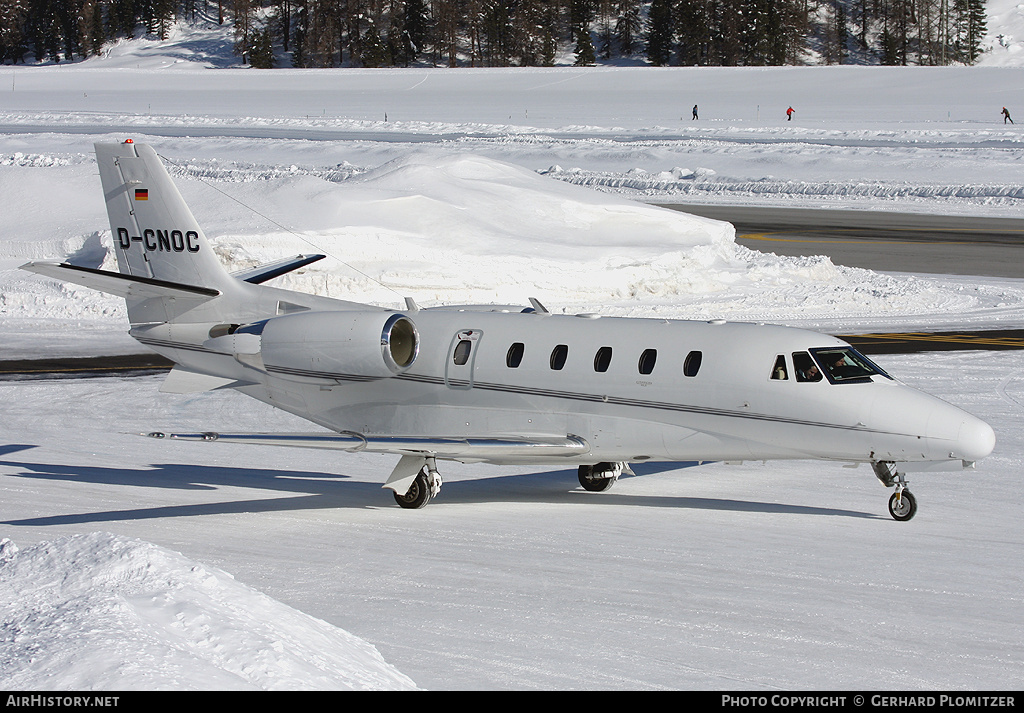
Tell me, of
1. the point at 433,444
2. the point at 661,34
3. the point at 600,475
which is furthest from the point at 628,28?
the point at 433,444

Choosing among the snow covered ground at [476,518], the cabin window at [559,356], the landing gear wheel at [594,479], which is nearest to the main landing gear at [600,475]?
the landing gear wheel at [594,479]

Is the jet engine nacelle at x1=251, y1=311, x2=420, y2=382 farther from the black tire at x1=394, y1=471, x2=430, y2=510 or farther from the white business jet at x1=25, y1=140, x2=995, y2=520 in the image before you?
the black tire at x1=394, y1=471, x2=430, y2=510

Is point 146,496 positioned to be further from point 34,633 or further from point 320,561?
point 34,633

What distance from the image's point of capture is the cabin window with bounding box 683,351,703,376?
14297 millimetres

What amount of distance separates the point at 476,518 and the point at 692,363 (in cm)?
327

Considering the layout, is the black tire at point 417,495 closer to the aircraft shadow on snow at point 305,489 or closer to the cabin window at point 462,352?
the aircraft shadow on snow at point 305,489

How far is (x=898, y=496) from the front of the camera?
45.1 ft

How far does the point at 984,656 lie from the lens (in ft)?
30.8

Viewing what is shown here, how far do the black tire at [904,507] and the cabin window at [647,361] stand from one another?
322 cm

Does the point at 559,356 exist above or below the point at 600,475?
above

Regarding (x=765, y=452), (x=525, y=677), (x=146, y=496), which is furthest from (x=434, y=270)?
(x=525, y=677)

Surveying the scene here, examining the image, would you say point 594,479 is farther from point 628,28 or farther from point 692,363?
point 628,28

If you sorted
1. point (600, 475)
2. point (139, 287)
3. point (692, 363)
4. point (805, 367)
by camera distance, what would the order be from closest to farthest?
1. point (805, 367)
2. point (692, 363)
3. point (600, 475)
4. point (139, 287)

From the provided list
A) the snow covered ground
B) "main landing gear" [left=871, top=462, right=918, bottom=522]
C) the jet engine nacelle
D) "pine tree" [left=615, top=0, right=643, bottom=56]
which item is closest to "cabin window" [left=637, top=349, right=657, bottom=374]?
the snow covered ground
